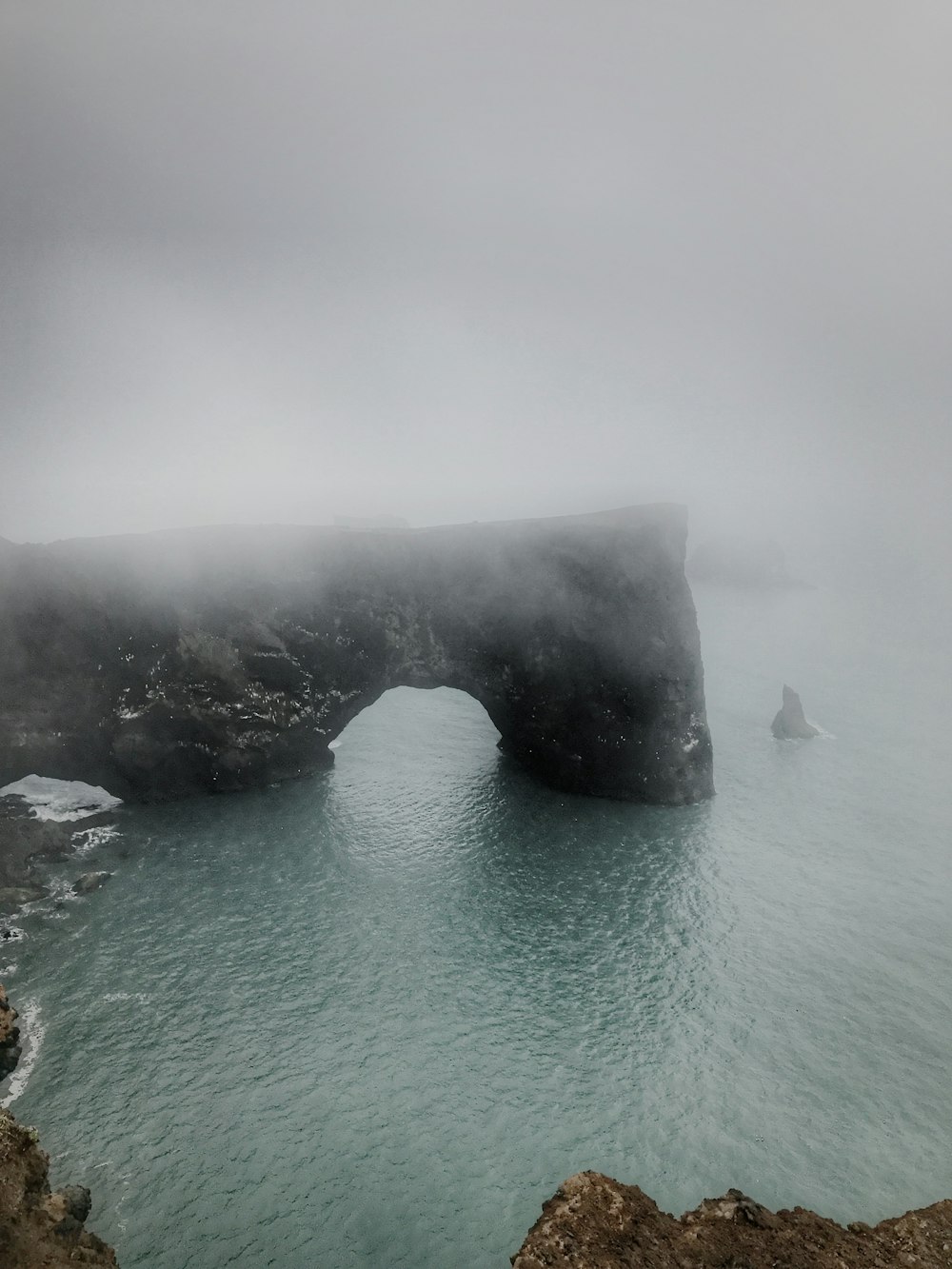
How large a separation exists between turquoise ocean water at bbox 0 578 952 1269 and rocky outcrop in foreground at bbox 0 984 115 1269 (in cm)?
579

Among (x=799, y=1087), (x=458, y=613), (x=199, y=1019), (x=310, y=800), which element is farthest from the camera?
(x=458, y=613)

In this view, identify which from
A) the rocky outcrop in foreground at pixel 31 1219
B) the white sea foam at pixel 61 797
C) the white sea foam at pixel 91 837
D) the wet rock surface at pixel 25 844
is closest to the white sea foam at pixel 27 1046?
the wet rock surface at pixel 25 844

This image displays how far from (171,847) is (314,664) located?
39.9 feet

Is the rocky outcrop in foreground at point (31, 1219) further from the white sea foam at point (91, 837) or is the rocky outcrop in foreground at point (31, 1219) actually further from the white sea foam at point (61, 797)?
the white sea foam at point (61, 797)

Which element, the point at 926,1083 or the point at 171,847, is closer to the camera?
the point at 926,1083

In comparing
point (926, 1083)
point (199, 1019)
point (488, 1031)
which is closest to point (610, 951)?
point (488, 1031)

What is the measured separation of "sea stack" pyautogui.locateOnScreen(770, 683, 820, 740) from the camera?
50531 mm

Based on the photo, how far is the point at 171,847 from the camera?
3206 centimetres

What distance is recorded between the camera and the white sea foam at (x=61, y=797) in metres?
35.3

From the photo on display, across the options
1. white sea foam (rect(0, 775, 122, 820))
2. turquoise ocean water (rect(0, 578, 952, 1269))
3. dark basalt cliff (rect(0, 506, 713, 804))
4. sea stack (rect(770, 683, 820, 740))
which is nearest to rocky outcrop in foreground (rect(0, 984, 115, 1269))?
turquoise ocean water (rect(0, 578, 952, 1269))

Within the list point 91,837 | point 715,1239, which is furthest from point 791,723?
point 91,837

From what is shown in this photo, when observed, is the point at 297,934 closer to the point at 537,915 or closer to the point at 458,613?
the point at 537,915

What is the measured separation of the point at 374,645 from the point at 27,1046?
23.9 m

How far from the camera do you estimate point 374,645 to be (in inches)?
1549
